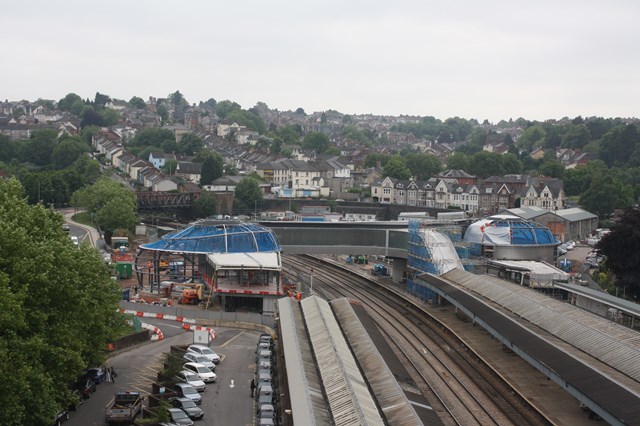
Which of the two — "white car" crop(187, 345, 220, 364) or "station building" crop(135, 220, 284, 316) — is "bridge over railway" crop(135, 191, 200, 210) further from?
"white car" crop(187, 345, 220, 364)

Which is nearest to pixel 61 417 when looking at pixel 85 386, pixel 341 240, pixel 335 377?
pixel 85 386

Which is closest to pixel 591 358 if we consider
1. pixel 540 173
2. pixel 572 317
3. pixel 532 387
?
pixel 532 387

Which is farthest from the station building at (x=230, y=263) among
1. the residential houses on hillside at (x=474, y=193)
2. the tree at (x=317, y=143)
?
the tree at (x=317, y=143)

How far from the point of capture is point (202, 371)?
30031 millimetres

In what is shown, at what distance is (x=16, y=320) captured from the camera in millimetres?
20656

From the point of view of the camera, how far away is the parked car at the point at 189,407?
25359 mm

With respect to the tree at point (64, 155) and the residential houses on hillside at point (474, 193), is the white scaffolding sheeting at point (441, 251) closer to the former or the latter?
the residential houses on hillside at point (474, 193)

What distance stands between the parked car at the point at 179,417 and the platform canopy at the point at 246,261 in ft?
67.3

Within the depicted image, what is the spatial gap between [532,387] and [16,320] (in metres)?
18.6

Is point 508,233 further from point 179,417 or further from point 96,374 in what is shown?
point 179,417

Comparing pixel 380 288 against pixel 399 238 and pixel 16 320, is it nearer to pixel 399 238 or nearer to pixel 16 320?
pixel 399 238

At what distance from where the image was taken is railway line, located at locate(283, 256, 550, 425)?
27328 mm

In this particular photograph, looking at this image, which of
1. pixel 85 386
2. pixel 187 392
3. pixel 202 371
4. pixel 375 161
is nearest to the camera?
pixel 187 392

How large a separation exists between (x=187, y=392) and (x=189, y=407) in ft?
4.94
